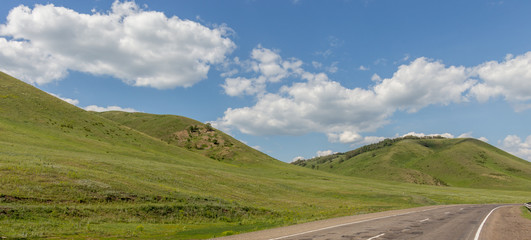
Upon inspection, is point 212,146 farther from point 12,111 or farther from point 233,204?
point 233,204

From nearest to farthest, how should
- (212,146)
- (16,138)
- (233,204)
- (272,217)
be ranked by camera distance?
(272,217) < (233,204) < (16,138) < (212,146)

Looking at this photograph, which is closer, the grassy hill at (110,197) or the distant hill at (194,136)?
the grassy hill at (110,197)

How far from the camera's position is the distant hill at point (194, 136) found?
11421cm

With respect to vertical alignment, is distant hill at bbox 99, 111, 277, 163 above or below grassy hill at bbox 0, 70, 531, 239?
above

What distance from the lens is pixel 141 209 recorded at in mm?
25094

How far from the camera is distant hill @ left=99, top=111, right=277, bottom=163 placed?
375ft

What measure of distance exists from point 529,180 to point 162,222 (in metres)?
227

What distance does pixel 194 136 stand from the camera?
12681 centimetres

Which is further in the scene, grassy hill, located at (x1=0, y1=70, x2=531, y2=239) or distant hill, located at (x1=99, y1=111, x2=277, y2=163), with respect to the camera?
distant hill, located at (x1=99, y1=111, x2=277, y2=163)

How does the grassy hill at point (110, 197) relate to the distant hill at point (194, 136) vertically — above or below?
below

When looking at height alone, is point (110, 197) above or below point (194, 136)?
below

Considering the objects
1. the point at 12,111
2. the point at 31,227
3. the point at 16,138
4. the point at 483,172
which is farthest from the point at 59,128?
the point at 483,172

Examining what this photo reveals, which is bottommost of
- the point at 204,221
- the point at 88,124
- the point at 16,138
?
the point at 204,221

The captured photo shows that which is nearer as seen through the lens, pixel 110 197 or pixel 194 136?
pixel 110 197
